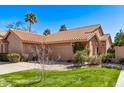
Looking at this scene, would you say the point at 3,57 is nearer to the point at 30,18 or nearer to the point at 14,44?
the point at 14,44

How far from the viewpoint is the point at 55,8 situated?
2108 cm

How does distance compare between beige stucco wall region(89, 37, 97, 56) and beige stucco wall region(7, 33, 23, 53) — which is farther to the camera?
beige stucco wall region(7, 33, 23, 53)

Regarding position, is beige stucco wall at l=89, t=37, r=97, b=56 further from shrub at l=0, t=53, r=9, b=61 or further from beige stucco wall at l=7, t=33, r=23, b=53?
shrub at l=0, t=53, r=9, b=61

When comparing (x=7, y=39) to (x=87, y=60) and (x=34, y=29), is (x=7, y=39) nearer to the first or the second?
(x=87, y=60)

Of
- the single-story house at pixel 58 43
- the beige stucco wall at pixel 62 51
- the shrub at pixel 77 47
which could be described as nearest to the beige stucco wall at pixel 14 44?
the single-story house at pixel 58 43

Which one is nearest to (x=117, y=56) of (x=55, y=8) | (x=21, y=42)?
(x=55, y=8)

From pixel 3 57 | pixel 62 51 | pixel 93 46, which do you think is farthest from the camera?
pixel 3 57

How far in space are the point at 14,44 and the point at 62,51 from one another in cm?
646

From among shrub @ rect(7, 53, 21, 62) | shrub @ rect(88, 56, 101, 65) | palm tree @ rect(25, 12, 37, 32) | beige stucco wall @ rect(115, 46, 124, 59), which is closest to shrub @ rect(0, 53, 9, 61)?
shrub @ rect(7, 53, 21, 62)

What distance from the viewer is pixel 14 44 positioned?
77.9 feet

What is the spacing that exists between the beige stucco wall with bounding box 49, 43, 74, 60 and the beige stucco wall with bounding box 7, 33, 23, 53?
4217 mm

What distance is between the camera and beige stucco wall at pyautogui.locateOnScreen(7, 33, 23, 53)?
2309 cm

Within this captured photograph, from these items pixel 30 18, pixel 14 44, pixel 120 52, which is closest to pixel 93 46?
pixel 120 52
